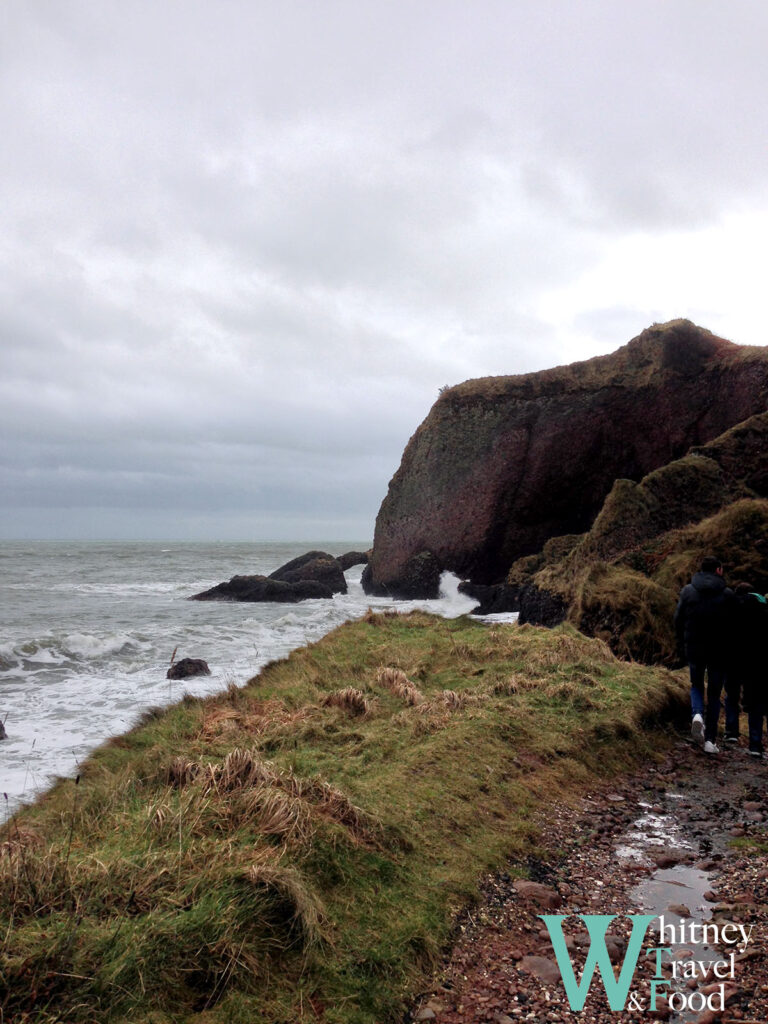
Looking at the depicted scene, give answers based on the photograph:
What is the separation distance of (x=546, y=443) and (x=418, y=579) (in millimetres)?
9443

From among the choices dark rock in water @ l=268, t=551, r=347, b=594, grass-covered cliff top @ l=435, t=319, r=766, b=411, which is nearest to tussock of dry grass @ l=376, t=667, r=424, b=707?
grass-covered cliff top @ l=435, t=319, r=766, b=411

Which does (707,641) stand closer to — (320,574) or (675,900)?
(675,900)

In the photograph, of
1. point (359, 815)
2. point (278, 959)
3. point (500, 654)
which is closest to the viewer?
point (278, 959)

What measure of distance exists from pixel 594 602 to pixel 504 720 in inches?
284

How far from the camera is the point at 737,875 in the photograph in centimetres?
507

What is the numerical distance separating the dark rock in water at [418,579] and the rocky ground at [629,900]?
1093 inches

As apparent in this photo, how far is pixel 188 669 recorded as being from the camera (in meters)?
15.0

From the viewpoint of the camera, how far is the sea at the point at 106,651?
10.4 meters

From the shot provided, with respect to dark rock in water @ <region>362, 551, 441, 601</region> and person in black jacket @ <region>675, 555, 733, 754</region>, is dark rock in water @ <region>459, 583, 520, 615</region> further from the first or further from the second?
person in black jacket @ <region>675, 555, 733, 754</region>

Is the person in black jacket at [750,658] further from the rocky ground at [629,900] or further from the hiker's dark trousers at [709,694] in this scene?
the rocky ground at [629,900]

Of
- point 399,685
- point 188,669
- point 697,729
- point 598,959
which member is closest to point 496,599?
point 188,669

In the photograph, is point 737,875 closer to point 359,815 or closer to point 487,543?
point 359,815

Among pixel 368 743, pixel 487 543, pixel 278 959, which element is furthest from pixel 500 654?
pixel 487 543

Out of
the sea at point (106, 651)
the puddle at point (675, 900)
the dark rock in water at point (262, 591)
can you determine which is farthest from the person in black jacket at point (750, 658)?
the dark rock in water at point (262, 591)
